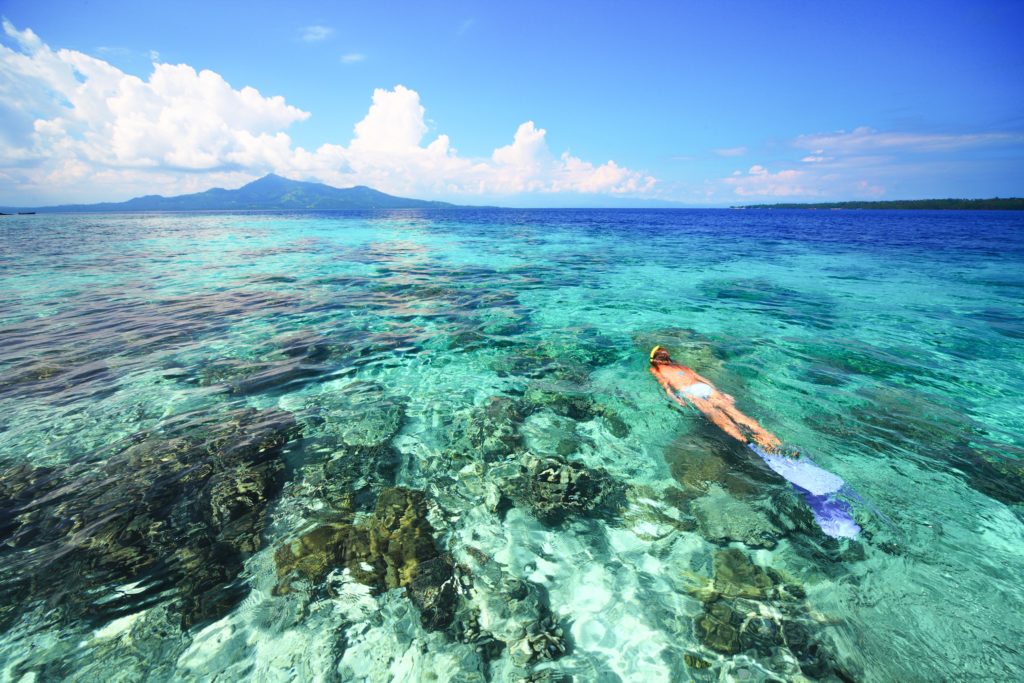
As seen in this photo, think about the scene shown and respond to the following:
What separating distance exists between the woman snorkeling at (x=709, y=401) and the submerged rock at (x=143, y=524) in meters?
8.30

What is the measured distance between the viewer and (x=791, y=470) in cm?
646

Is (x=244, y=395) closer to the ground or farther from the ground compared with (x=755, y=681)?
farther from the ground

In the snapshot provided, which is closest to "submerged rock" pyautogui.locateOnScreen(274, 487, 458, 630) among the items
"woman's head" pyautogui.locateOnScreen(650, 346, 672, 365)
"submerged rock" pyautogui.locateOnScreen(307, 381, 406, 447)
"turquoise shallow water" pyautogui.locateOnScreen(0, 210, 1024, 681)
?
"turquoise shallow water" pyautogui.locateOnScreen(0, 210, 1024, 681)

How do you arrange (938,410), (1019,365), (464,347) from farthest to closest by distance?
(464,347) < (1019,365) < (938,410)

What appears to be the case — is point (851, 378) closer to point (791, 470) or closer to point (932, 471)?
point (932, 471)

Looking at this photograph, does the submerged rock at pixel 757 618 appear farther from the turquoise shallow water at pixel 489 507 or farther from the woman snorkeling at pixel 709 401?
the woman snorkeling at pixel 709 401

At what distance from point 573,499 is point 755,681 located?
2.77 m

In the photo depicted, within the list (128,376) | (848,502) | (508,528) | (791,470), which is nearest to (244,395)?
(128,376)

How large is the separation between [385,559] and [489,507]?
160cm

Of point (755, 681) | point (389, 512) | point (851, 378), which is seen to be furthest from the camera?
point (851, 378)

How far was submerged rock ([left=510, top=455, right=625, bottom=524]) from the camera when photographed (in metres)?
5.76

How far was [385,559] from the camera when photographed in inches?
190

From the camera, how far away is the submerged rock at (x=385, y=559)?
443cm

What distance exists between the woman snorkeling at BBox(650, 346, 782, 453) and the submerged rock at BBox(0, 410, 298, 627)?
830 cm
